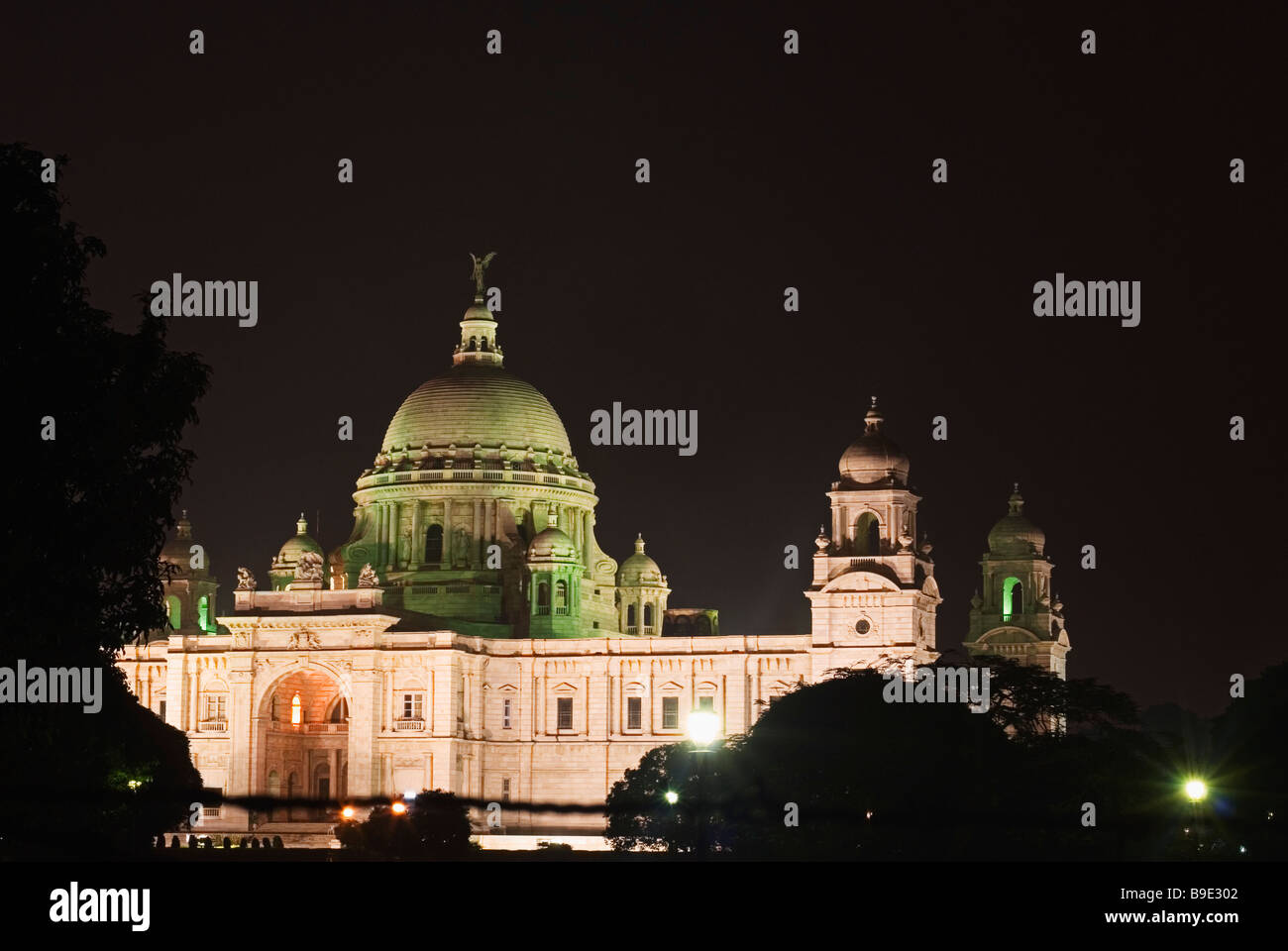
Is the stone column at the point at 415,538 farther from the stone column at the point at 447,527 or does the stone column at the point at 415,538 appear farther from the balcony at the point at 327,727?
the balcony at the point at 327,727

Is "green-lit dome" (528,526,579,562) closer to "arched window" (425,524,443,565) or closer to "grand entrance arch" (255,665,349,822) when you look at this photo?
"arched window" (425,524,443,565)

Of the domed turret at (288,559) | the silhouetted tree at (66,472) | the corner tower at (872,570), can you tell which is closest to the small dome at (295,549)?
the domed turret at (288,559)

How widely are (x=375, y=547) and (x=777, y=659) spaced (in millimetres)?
26048

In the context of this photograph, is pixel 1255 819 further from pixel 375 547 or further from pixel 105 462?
pixel 375 547

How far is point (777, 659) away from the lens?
126375 mm

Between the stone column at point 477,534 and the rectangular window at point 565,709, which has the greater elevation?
the stone column at point 477,534

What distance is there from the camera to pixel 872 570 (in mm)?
123312

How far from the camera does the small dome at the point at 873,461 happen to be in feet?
408

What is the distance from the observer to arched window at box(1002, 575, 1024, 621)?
5581 inches

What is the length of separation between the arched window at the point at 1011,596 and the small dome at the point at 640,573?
18.7 metres

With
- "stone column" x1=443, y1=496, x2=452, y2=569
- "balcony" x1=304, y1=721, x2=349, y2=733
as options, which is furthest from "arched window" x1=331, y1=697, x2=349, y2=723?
"stone column" x1=443, y1=496, x2=452, y2=569
